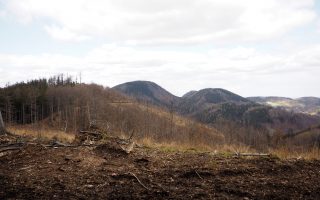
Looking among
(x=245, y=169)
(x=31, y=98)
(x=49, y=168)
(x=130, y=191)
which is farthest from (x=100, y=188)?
(x=31, y=98)

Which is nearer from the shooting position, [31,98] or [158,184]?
[158,184]

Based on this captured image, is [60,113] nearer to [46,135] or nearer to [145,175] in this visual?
[46,135]

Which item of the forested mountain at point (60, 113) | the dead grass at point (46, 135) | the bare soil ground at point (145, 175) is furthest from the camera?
the forested mountain at point (60, 113)

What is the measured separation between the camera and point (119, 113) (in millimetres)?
92000

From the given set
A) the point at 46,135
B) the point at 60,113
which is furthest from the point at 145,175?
the point at 60,113

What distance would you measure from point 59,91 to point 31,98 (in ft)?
84.1

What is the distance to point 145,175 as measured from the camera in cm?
643

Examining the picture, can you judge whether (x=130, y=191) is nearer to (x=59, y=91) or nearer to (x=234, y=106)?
(x=59, y=91)

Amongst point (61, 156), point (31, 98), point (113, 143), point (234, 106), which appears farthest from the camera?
point (234, 106)

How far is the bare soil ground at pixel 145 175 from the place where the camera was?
18.2 feet

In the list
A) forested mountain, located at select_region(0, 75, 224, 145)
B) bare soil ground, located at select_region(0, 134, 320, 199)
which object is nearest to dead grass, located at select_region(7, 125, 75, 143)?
bare soil ground, located at select_region(0, 134, 320, 199)

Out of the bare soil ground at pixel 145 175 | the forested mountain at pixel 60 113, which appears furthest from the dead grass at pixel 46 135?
the forested mountain at pixel 60 113

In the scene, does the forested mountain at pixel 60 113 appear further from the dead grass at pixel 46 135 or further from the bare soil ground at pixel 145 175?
the bare soil ground at pixel 145 175

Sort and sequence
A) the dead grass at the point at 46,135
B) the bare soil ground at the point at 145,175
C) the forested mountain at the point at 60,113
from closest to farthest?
the bare soil ground at the point at 145,175 < the dead grass at the point at 46,135 < the forested mountain at the point at 60,113
